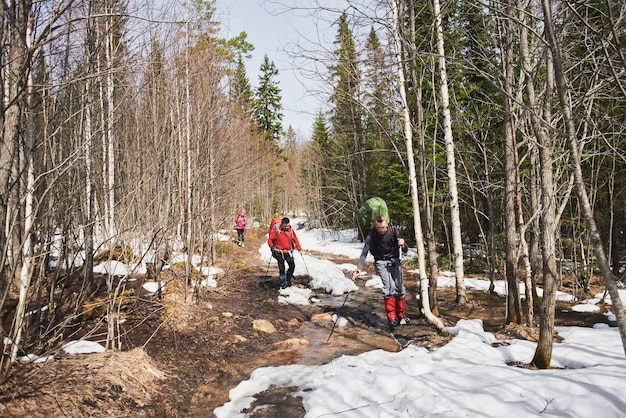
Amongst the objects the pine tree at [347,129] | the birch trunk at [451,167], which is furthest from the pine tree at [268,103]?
the birch trunk at [451,167]

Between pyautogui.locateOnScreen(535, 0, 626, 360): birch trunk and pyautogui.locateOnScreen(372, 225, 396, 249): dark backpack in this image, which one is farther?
pyautogui.locateOnScreen(372, 225, 396, 249): dark backpack

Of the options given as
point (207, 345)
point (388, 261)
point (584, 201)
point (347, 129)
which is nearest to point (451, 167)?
point (388, 261)

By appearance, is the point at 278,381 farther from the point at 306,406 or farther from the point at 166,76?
the point at 166,76

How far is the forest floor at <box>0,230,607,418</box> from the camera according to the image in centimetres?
352

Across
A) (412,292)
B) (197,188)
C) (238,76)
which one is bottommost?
(412,292)

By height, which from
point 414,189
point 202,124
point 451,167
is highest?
point 202,124

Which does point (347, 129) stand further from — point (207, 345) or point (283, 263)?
point (207, 345)

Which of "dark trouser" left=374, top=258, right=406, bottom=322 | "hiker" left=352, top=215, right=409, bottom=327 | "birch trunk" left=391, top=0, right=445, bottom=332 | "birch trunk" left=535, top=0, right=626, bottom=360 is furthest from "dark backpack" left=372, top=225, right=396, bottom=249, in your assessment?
"birch trunk" left=535, top=0, right=626, bottom=360

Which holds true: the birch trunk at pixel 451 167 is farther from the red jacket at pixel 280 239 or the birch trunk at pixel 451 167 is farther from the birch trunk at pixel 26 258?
the birch trunk at pixel 26 258

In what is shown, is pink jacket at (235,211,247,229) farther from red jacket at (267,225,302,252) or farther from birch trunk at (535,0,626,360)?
birch trunk at (535,0,626,360)

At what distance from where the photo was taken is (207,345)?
581cm

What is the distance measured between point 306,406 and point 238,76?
8701mm

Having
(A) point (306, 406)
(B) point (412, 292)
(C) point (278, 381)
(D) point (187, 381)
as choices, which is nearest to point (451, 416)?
(A) point (306, 406)

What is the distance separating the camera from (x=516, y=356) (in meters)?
4.74
